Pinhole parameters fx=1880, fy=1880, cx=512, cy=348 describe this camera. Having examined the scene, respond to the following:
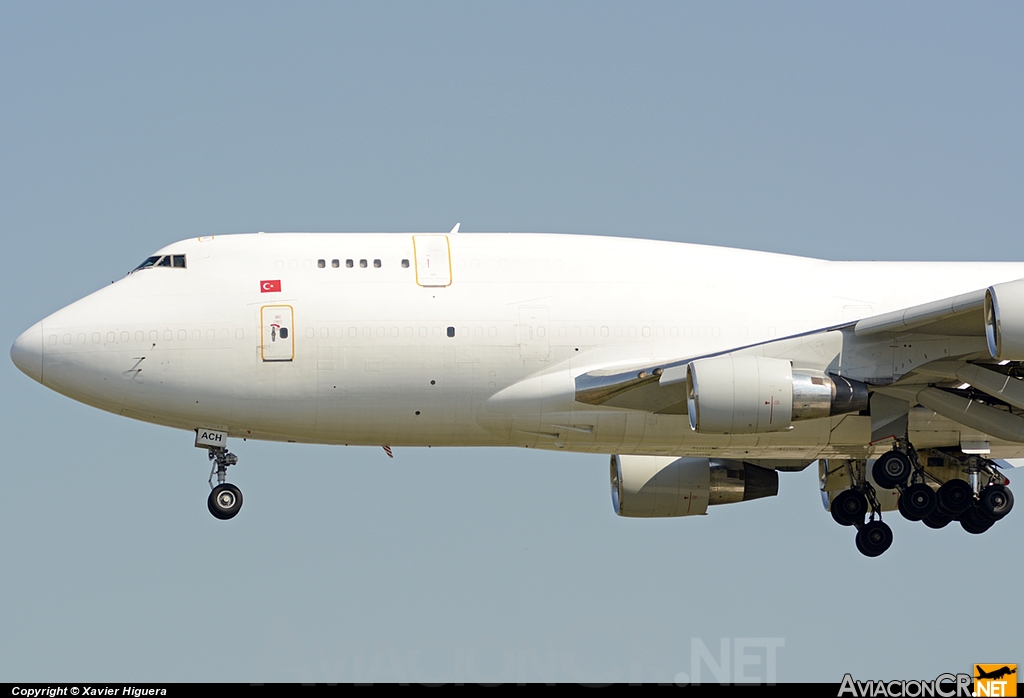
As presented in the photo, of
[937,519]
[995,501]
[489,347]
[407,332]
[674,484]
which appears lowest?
[937,519]

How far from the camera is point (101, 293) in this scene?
108 feet

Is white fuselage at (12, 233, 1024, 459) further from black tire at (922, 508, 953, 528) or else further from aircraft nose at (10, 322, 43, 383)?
black tire at (922, 508, 953, 528)

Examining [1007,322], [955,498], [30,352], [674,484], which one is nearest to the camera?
Answer: [1007,322]

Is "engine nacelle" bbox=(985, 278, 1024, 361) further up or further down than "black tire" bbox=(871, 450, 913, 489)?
further up

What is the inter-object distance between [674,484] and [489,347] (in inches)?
270

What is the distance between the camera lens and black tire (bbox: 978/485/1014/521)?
33.9 metres

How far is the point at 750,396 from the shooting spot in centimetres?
3023

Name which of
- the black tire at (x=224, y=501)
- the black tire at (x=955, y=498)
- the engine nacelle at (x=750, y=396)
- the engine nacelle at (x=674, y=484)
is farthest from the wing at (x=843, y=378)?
the black tire at (x=224, y=501)

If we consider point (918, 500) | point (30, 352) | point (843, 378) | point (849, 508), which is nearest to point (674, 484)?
point (849, 508)

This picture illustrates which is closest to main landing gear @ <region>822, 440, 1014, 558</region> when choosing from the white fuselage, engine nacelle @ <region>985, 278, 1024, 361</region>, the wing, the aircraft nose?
the wing

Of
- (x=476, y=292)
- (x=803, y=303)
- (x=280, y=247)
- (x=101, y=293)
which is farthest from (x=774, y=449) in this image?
(x=101, y=293)

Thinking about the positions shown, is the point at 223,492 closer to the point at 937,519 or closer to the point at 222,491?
the point at 222,491

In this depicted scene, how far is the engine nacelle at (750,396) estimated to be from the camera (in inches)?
1189

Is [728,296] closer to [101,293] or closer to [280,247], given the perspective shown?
[280,247]
